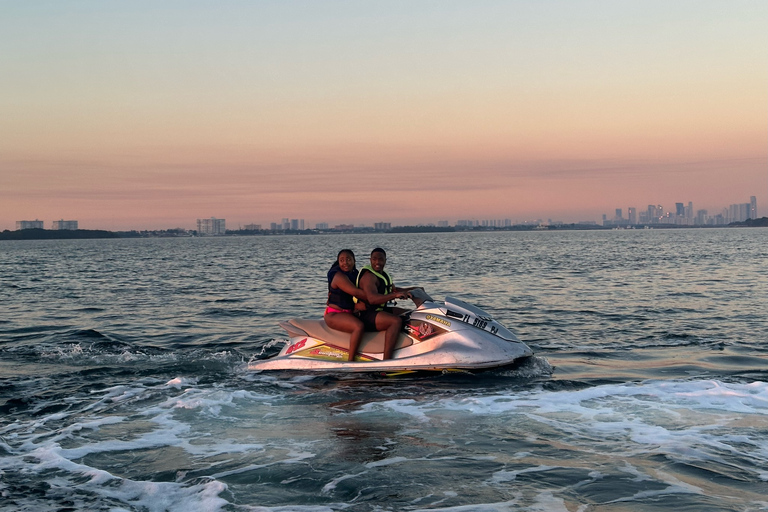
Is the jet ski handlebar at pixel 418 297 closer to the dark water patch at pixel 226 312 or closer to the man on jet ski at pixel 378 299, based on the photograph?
the man on jet ski at pixel 378 299

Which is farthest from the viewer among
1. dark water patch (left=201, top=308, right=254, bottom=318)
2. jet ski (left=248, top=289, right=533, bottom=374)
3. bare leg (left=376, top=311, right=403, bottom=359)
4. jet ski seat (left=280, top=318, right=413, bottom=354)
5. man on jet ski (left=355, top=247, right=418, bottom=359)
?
dark water patch (left=201, top=308, right=254, bottom=318)

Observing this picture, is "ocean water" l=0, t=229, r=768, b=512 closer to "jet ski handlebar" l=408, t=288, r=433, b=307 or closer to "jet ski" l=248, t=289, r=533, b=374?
"jet ski" l=248, t=289, r=533, b=374

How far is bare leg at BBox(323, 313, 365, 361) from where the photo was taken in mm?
10469

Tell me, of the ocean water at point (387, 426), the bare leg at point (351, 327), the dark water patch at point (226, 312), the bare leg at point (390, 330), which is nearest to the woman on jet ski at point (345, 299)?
the bare leg at point (351, 327)

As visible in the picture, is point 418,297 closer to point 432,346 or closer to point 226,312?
point 432,346

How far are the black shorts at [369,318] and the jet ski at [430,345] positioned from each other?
10 cm

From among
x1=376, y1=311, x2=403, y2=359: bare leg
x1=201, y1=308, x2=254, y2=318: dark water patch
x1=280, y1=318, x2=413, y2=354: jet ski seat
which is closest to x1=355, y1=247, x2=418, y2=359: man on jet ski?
x1=376, y1=311, x2=403, y2=359: bare leg

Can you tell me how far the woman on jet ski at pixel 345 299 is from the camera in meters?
10.4

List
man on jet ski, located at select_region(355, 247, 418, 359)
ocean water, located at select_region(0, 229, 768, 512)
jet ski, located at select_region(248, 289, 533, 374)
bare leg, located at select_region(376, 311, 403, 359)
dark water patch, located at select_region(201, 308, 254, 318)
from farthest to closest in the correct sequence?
dark water patch, located at select_region(201, 308, 254, 318), bare leg, located at select_region(376, 311, 403, 359), man on jet ski, located at select_region(355, 247, 418, 359), jet ski, located at select_region(248, 289, 533, 374), ocean water, located at select_region(0, 229, 768, 512)

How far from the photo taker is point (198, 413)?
864 cm

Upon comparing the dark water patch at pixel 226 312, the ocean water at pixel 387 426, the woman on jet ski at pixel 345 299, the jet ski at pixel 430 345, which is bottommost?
the dark water patch at pixel 226 312

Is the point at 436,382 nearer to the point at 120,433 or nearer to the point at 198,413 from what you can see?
the point at 198,413

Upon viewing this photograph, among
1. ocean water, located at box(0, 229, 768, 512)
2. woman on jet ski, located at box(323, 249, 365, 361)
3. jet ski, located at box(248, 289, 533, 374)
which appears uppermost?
woman on jet ski, located at box(323, 249, 365, 361)

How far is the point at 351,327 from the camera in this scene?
10.5 m
